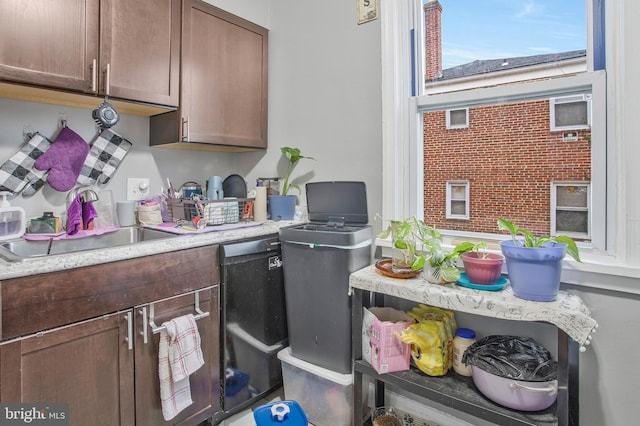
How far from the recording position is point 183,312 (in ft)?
4.96

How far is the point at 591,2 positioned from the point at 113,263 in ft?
6.85

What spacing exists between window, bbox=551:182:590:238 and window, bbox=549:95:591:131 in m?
0.24

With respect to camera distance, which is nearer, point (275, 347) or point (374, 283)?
A: point (374, 283)

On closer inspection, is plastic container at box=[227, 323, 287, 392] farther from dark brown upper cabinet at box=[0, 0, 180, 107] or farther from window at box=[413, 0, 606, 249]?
dark brown upper cabinet at box=[0, 0, 180, 107]

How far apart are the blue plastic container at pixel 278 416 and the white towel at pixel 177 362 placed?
1.08ft

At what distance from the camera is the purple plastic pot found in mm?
1148

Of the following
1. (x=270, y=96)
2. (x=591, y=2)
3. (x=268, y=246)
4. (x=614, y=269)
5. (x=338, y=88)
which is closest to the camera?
(x=614, y=269)

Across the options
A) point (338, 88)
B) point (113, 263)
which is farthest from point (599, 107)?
point (113, 263)

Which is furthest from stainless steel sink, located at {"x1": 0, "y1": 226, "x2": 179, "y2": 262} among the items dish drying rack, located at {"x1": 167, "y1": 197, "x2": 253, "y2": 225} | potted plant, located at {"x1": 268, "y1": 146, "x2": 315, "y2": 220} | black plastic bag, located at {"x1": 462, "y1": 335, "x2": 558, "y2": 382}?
black plastic bag, located at {"x1": 462, "y1": 335, "x2": 558, "y2": 382}

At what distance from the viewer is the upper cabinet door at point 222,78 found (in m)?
1.90

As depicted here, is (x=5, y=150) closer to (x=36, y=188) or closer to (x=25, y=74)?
(x=36, y=188)

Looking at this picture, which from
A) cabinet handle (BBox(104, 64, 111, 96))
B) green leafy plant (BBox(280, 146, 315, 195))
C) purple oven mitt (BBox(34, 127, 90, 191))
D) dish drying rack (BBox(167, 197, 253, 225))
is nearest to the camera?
cabinet handle (BBox(104, 64, 111, 96))

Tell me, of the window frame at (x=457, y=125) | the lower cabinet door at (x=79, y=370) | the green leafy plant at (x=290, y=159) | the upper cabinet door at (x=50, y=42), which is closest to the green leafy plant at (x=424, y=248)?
the window frame at (x=457, y=125)

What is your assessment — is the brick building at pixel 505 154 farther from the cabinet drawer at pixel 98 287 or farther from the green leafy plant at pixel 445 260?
the cabinet drawer at pixel 98 287
